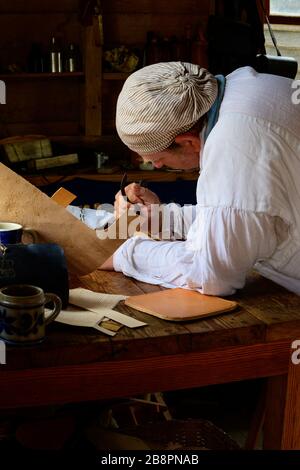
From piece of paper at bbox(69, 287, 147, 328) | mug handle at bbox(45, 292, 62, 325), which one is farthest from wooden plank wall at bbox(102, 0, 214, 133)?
mug handle at bbox(45, 292, 62, 325)

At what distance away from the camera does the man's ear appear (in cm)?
200

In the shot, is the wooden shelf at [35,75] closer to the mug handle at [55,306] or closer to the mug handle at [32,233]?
the mug handle at [32,233]

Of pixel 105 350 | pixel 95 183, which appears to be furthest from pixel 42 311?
pixel 95 183

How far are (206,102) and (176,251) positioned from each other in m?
0.44

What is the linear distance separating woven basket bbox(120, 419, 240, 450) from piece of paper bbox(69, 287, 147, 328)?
34 centimetres

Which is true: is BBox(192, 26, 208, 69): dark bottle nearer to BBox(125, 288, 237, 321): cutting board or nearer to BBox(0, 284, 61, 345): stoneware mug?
BBox(125, 288, 237, 321): cutting board

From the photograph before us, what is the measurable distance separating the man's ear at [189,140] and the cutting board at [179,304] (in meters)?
0.43

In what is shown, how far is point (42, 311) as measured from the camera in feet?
4.99

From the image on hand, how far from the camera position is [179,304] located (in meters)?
1.80

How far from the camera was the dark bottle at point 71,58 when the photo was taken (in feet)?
15.4

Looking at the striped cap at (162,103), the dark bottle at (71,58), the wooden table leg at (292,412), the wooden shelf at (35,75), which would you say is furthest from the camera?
the dark bottle at (71,58)

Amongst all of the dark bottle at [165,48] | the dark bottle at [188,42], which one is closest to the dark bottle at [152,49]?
the dark bottle at [165,48]

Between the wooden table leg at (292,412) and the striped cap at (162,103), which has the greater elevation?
the striped cap at (162,103)

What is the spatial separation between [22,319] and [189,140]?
0.79 meters
